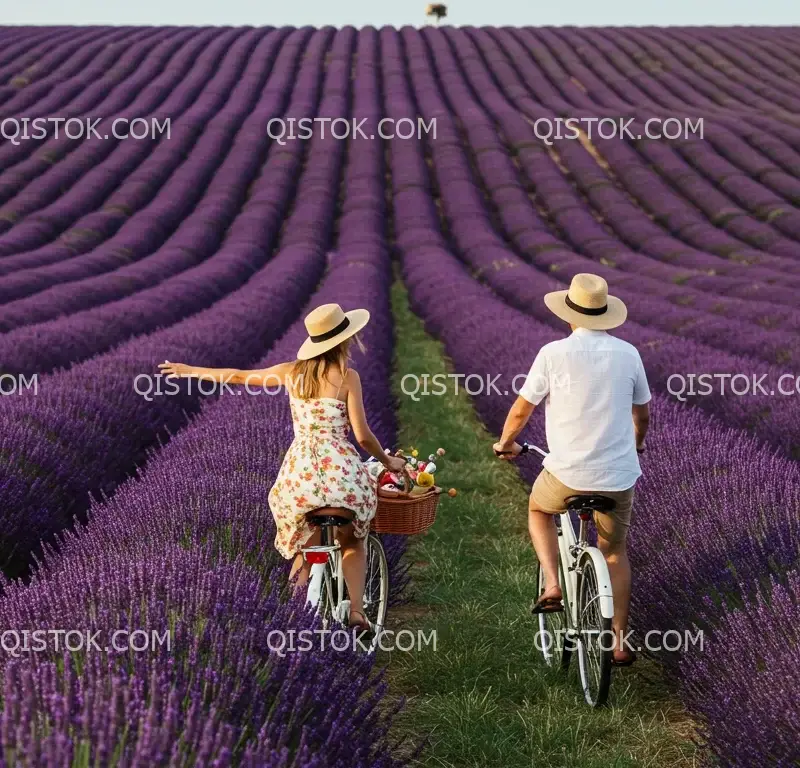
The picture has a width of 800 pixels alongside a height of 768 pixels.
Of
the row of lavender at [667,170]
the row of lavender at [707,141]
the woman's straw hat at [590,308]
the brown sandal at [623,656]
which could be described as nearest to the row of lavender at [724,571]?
the brown sandal at [623,656]

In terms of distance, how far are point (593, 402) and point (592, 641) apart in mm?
881

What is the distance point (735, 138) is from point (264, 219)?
14.0 m

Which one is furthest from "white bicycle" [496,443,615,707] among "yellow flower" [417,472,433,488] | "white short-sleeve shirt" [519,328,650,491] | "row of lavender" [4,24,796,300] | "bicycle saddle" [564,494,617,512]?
"row of lavender" [4,24,796,300]

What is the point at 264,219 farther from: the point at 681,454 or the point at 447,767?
the point at 447,767

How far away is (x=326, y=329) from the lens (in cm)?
297

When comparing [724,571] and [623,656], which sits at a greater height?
[724,571]

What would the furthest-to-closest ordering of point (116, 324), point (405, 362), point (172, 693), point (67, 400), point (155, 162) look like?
1. point (155, 162)
2. point (405, 362)
3. point (116, 324)
4. point (67, 400)
5. point (172, 693)

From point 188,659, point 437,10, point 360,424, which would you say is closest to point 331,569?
point 360,424

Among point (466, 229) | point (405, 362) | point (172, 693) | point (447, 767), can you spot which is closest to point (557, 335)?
point (405, 362)

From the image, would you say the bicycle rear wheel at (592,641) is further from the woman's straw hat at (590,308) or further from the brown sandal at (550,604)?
the woman's straw hat at (590,308)

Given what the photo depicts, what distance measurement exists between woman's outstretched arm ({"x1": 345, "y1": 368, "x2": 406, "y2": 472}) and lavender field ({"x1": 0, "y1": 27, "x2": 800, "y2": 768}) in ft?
1.79

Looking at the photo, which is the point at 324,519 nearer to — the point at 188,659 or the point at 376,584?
the point at 376,584

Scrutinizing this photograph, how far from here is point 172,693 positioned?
4.91 ft

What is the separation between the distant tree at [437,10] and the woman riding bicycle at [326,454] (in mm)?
57084
